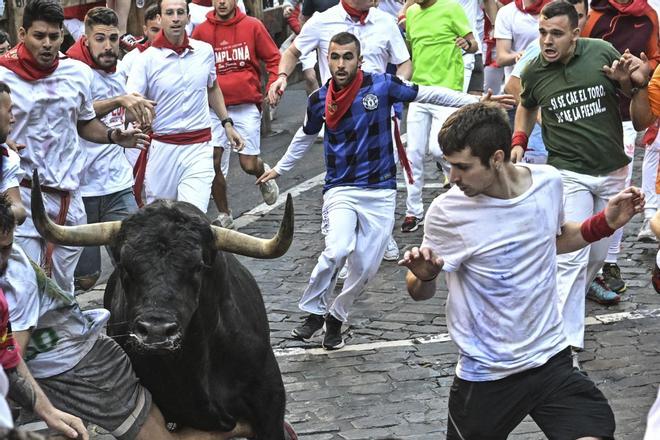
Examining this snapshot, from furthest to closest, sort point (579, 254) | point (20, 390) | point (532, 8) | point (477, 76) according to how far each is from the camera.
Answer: point (477, 76), point (532, 8), point (579, 254), point (20, 390)

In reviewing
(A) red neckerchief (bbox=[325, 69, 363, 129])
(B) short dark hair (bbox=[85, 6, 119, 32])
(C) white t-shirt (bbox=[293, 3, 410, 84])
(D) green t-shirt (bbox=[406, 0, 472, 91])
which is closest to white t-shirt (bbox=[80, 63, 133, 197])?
(B) short dark hair (bbox=[85, 6, 119, 32])

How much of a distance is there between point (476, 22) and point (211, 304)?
36.3 feet

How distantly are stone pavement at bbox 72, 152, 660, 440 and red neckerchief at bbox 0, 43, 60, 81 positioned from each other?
2366 millimetres

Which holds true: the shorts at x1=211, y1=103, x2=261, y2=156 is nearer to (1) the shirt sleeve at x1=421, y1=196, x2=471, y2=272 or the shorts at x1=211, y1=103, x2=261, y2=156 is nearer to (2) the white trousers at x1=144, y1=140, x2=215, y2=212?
(2) the white trousers at x1=144, y1=140, x2=215, y2=212

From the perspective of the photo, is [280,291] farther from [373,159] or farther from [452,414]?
[452,414]

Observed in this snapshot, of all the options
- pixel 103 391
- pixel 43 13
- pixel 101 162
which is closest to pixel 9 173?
pixel 43 13

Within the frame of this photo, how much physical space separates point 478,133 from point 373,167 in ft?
11.8

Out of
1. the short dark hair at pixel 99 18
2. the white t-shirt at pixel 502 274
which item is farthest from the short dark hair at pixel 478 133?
the short dark hair at pixel 99 18

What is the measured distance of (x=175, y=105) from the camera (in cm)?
1116

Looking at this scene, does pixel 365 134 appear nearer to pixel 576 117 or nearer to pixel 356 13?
pixel 576 117

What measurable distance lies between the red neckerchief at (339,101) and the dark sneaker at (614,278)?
2539 mm

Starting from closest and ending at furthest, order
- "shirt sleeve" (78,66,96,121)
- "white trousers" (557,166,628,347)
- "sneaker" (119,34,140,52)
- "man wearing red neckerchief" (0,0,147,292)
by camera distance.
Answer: "white trousers" (557,166,628,347)
"man wearing red neckerchief" (0,0,147,292)
"shirt sleeve" (78,66,96,121)
"sneaker" (119,34,140,52)

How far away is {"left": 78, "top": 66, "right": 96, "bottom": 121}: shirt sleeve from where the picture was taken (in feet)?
29.3

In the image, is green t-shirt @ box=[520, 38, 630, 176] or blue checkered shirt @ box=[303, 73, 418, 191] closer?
green t-shirt @ box=[520, 38, 630, 176]
